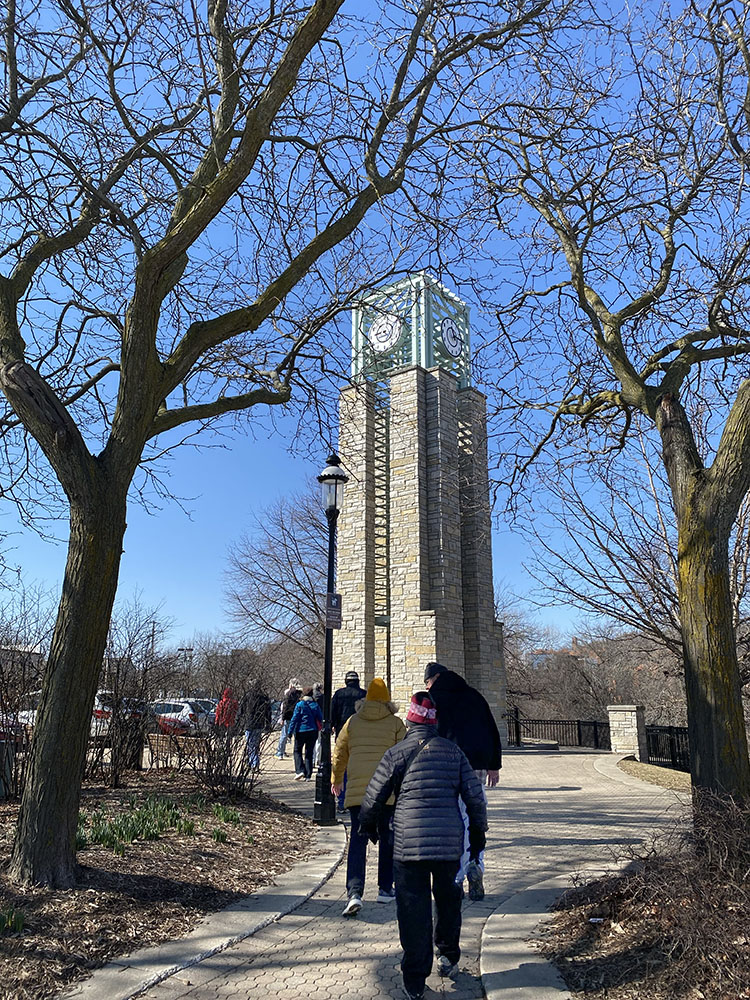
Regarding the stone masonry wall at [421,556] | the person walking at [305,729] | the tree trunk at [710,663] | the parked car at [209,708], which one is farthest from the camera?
the stone masonry wall at [421,556]

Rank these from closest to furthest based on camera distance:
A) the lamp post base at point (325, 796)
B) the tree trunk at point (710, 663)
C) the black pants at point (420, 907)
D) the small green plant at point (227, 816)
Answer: the black pants at point (420, 907), the tree trunk at point (710, 663), the small green plant at point (227, 816), the lamp post base at point (325, 796)

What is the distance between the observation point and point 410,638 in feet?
79.3

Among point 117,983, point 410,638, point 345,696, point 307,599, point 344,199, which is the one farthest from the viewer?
→ point 307,599

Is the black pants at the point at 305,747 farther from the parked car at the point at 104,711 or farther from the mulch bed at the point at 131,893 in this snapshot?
the mulch bed at the point at 131,893

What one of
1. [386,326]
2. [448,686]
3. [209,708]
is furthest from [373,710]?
[386,326]

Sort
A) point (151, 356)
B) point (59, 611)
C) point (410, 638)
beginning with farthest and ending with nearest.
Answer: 1. point (410, 638)
2. point (151, 356)
3. point (59, 611)

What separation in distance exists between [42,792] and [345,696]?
5.76m

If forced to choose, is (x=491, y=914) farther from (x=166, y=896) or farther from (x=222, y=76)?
(x=222, y=76)

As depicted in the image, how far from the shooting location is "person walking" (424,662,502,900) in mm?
6059

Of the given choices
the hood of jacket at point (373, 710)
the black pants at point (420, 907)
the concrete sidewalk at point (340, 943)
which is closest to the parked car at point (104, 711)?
the concrete sidewalk at point (340, 943)

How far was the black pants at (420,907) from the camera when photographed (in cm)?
397

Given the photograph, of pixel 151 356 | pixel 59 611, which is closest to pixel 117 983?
pixel 59 611

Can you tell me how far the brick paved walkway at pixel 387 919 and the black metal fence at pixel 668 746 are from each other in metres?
7.00

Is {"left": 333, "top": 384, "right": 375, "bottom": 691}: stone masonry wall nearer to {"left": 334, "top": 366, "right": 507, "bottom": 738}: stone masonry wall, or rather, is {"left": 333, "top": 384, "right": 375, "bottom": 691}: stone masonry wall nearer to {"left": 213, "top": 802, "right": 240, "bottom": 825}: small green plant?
{"left": 334, "top": 366, "right": 507, "bottom": 738}: stone masonry wall
